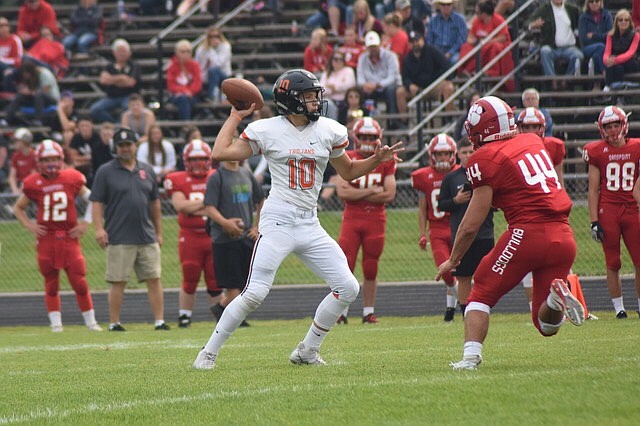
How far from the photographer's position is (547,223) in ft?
22.0

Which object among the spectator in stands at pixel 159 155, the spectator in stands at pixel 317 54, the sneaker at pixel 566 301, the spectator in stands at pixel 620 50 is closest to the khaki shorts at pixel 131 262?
the spectator in stands at pixel 159 155

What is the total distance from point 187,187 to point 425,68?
6.02 metres

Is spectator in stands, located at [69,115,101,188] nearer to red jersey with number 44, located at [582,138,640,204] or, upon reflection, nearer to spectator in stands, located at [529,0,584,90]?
spectator in stands, located at [529,0,584,90]

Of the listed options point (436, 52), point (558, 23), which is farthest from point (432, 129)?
point (558, 23)

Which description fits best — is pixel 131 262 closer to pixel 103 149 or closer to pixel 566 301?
pixel 103 149

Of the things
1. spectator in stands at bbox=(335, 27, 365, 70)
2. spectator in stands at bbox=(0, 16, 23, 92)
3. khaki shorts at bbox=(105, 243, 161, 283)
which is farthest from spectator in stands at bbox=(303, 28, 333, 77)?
khaki shorts at bbox=(105, 243, 161, 283)

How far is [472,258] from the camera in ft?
36.5

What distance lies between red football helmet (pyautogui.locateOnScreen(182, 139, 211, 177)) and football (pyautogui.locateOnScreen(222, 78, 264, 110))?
532cm

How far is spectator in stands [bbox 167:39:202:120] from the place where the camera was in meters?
19.0

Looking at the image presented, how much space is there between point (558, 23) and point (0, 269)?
8956mm

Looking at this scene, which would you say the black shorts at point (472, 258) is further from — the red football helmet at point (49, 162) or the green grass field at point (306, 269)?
the red football helmet at point (49, 162)

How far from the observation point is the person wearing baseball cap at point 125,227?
40.8ft

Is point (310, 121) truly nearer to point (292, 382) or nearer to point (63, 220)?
point (292, 382)

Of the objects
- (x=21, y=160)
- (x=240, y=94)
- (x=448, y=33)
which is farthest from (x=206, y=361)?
(x=448, y=33)
